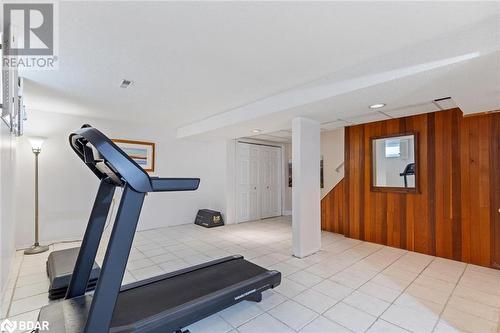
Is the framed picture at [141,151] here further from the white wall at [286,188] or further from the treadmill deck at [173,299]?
the white wall at [286,188]

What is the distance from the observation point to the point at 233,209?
6000mm

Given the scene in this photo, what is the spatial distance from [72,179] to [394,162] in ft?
19.0

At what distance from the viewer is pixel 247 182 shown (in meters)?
6.32

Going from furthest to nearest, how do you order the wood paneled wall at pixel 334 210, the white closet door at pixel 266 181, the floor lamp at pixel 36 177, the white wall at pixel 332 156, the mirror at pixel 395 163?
the white closet door at pixel 266 181, the white wall at pixel 332 156, the wood paneled wall at pixel 334 210, the mirror at pixel 395 163, the floor lamp at pixel 36 177

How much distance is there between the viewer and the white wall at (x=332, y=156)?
215 inches

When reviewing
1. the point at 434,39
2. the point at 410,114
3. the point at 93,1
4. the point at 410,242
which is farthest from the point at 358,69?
the point at 410,242

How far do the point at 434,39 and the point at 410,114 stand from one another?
2097mm

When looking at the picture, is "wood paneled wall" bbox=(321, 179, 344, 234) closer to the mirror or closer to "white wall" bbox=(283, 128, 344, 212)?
"white wall" bbox=(283, 128, 344, 212)

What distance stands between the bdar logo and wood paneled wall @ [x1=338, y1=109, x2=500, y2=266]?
4.72 meters

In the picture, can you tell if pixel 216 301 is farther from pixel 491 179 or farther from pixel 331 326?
pixel 491 179

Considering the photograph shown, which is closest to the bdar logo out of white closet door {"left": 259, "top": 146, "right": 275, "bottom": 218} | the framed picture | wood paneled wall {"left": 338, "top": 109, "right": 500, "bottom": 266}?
the framed picture

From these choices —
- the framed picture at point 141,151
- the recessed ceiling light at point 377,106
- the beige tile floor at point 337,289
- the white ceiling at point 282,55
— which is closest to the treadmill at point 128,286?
the beige tile floor at point 337,289

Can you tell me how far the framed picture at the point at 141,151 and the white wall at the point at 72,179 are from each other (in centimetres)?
12

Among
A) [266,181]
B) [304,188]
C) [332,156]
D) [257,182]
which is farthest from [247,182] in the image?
[304,188]
